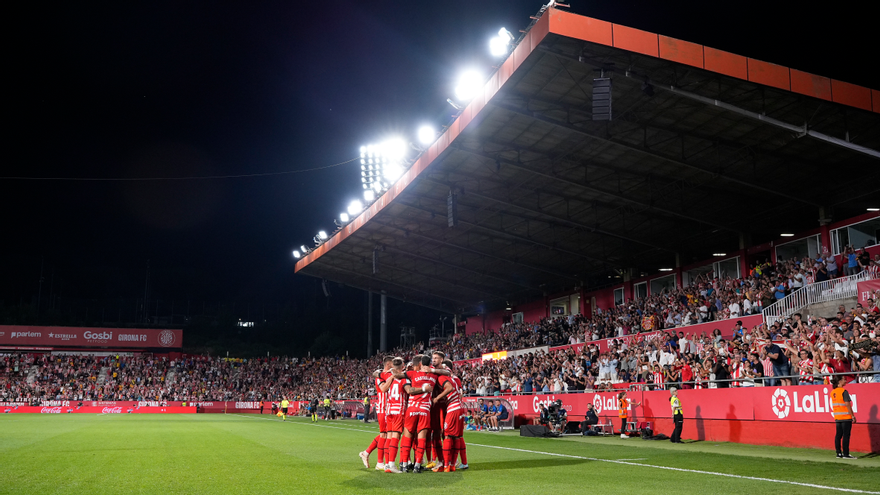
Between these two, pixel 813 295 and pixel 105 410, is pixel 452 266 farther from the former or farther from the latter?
pixel 105 410

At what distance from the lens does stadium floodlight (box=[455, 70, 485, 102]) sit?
24058mm

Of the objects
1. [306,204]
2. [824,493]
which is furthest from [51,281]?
[824,493]

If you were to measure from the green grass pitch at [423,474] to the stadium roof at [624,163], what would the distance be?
10.5 meters

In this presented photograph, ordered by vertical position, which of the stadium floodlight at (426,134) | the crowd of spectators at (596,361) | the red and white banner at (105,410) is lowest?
the red and white banner at (105,410)

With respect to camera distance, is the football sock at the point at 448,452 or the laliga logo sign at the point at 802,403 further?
the laliga logo sign at the point at 802,403

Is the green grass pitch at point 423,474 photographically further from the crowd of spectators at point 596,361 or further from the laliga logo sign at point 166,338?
the laliga logo sign at point 166,338

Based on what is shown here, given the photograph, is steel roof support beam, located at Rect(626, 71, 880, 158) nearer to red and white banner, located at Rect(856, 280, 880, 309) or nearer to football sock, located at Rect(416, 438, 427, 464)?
red and white banner, located at Rect(856, 280, 880, 309)

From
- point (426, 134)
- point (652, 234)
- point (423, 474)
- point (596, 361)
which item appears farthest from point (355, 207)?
point (423, 474)

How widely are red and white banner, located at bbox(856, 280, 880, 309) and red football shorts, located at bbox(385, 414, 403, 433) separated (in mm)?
17583

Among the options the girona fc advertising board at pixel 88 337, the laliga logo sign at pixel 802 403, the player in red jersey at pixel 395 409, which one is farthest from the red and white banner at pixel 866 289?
the girona fc advertising board at pixel 88 337

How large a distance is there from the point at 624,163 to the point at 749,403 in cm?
1217

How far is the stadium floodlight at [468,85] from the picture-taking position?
2406 cm

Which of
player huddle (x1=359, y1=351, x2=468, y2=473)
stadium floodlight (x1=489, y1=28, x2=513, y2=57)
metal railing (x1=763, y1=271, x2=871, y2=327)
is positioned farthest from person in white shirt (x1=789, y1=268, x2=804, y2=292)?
player huddle (x1=359, y1=351, x2=468, y2=473)

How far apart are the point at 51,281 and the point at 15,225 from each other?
51.8 ft
